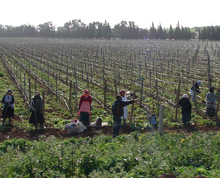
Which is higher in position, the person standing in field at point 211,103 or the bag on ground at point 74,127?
the person standing in field at point 211,103

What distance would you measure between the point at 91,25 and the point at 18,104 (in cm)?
9914

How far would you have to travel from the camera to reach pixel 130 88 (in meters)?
16.8

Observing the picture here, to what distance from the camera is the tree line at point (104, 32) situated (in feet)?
305

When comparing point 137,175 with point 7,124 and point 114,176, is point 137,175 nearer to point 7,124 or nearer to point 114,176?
point 114,176

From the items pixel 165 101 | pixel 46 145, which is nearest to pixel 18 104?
pixel 165 101

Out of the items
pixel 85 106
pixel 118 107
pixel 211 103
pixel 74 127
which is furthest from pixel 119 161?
Result: pixel 211 103

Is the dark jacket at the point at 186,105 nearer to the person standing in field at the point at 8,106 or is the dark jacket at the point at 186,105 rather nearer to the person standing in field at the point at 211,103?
the person standing in field at the point at 211,103

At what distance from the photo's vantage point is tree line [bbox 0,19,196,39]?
92.9 meters

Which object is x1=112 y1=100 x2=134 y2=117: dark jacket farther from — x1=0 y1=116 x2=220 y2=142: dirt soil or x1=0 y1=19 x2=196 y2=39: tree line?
x1=0 y1=19 x2=196 y2=39: tree line

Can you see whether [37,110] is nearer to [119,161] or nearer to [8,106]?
[8,106]

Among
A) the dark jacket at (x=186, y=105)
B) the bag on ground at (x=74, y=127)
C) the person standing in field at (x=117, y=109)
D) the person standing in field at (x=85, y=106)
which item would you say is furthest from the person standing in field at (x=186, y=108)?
the bag on ground at (x=74, y=127)

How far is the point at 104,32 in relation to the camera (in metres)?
103

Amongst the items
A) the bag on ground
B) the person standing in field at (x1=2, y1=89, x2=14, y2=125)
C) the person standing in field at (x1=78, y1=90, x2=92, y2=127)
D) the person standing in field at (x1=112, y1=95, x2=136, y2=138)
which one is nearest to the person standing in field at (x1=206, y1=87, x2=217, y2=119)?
the person standing in field at (x1=112, y1=95, x2=136, y2=138)

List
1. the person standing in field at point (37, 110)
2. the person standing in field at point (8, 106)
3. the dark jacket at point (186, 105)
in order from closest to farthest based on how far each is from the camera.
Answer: the person standing in field at point (37, 110), the dark jacket at point (186, 105), the person standing in field at point (8, 106)
